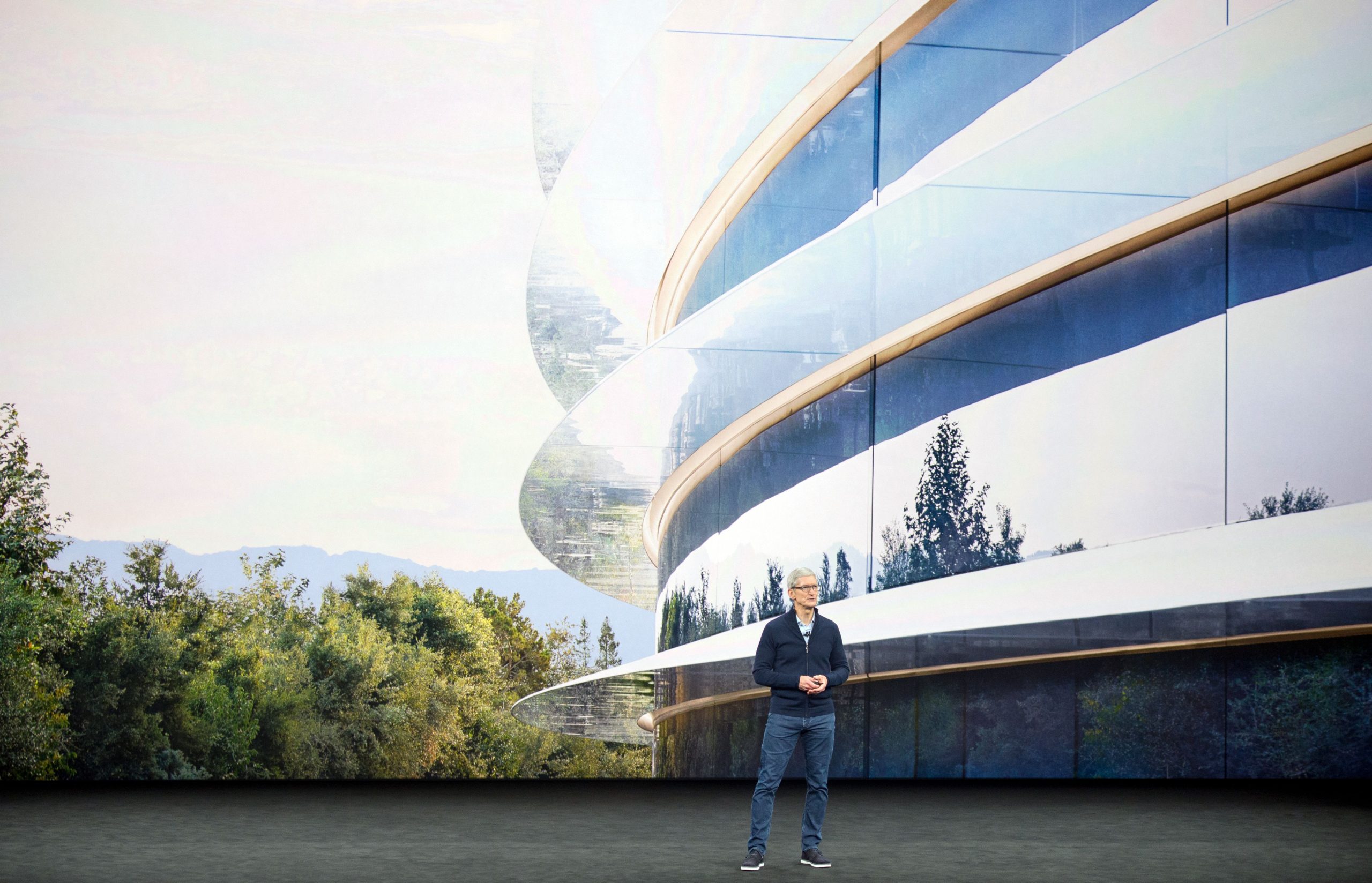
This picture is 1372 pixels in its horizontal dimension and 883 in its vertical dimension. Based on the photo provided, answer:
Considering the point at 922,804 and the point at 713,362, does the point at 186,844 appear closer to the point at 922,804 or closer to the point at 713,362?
the point at 922,804

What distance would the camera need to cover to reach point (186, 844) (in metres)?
8.93

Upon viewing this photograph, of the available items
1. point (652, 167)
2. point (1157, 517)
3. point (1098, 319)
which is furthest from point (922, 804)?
point (652, 167)

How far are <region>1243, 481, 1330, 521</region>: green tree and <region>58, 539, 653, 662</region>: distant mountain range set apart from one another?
809 centimetres

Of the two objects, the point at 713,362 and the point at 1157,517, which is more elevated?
the point at 713,362

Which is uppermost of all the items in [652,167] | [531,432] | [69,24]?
[69,24]

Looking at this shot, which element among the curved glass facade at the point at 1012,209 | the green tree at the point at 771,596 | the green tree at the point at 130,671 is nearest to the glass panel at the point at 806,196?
the curved glass facade at the point at 1012,209

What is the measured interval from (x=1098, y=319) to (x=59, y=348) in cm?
1292

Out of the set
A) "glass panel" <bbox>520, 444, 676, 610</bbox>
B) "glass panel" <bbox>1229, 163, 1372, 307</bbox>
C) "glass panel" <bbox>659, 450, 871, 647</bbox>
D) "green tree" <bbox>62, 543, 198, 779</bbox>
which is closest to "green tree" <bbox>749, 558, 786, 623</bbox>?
"glass panel" <bbox>659, 450, 871, 647</bbox>

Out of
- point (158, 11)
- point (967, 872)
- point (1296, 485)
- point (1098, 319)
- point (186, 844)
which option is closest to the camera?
point (967, 872)

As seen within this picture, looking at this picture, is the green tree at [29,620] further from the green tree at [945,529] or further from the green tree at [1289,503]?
the green tree at [1289,503]

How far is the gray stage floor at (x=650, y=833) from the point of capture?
7.90m

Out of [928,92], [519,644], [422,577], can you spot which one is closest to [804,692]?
[928,92]

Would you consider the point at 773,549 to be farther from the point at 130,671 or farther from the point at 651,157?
the point at 130,671

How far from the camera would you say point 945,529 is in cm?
1478
